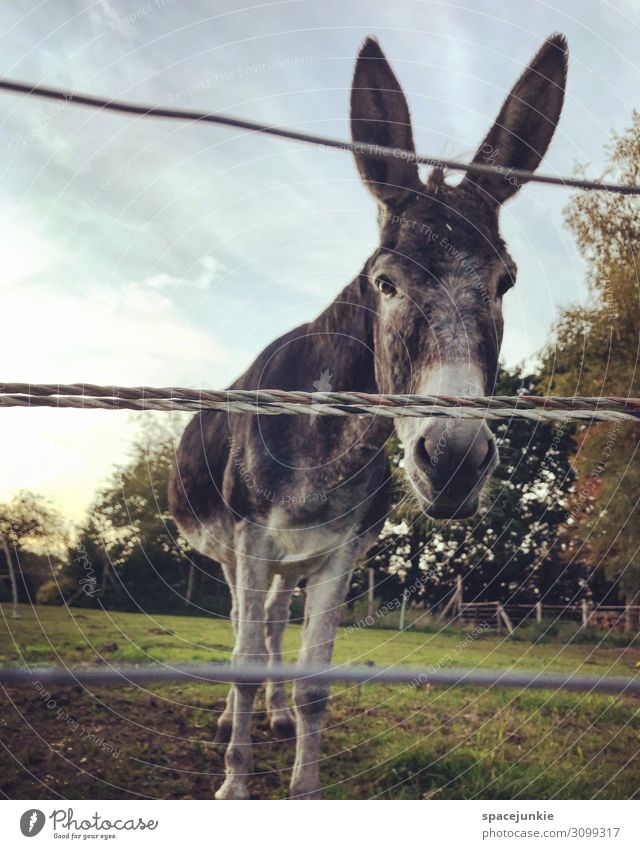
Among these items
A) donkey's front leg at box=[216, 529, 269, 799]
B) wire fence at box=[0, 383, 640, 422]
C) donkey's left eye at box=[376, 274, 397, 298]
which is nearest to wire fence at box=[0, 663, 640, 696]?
donkey's front leg at box=[216, 529, 269, 799]

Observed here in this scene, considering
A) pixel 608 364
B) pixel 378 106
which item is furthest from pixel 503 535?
pixel 378 106

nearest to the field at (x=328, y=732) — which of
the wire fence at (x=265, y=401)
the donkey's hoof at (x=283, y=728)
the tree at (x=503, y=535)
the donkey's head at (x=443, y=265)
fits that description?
the donkey's hoof at (x=283, y=728)

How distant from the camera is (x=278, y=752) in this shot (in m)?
2.42

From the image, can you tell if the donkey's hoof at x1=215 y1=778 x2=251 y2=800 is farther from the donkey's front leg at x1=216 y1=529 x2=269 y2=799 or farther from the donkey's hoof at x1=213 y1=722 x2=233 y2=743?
the donkey's hoof at x1=213 y1=722 x2=233 y2=743

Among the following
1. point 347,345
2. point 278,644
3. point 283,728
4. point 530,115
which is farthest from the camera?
point 278,644

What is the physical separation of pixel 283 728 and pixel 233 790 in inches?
20.9

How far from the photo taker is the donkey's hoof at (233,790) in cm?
205

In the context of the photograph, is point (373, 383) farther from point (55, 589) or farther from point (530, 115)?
point (55, 589)

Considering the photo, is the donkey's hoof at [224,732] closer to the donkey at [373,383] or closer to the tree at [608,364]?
the donkey at [373,383]

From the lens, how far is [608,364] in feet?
12.2
